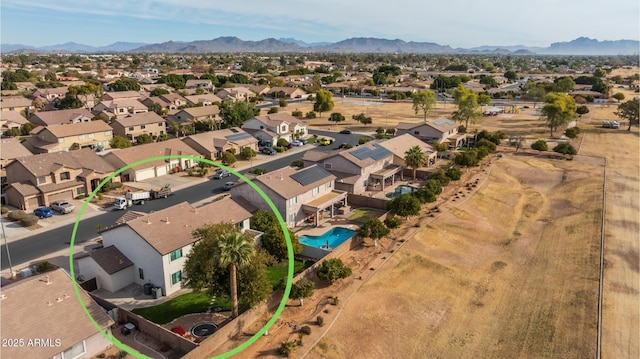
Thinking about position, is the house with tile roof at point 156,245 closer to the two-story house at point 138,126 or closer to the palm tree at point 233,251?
the palm tree at point 233,251

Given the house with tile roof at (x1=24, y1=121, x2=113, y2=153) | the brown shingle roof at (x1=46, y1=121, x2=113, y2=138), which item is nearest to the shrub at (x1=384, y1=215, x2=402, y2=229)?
the house with tile roof at (x1=24, y1=121, x2=113, y2=153)

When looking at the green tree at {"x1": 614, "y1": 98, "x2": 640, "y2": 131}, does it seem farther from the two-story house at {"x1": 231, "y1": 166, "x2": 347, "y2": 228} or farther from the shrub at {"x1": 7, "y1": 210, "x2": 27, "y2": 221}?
the shrub at {"x1": 7, "y1": 210, "x2": 27, "y2": 221}

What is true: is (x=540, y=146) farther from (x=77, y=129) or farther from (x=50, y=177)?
(x=77, y=129)

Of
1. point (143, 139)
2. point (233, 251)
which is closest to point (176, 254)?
point (233, 251)

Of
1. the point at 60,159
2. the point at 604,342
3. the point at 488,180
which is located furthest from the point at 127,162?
the point at 604,342

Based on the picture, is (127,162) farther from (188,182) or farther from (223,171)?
(223,171)

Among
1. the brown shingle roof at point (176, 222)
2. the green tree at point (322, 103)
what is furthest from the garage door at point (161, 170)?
the green tree at point (322, 103)

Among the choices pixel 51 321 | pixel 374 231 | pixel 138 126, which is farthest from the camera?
pixel 138 126
